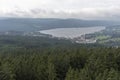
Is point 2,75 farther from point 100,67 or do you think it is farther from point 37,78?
point 100,67

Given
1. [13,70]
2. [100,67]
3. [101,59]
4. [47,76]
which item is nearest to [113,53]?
[101,59]

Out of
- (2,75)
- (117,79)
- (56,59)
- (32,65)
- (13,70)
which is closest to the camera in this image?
(117,79)


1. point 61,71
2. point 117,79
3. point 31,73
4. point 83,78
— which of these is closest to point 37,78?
point 31,73

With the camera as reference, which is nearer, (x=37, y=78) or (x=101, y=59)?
(x=37, y=78)

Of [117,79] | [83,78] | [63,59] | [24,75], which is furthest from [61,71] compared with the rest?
[117,79]

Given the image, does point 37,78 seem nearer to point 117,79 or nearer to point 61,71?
point 61,71

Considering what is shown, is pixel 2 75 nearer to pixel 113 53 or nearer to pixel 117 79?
pixel 117 79

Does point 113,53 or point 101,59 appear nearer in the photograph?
point 101,59

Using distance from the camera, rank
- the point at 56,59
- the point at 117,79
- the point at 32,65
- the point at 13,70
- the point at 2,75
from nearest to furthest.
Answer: the point at 117,79 < the point at 2,75 < the point at 13,70 < the point at 32,65 < the point at 56,59
